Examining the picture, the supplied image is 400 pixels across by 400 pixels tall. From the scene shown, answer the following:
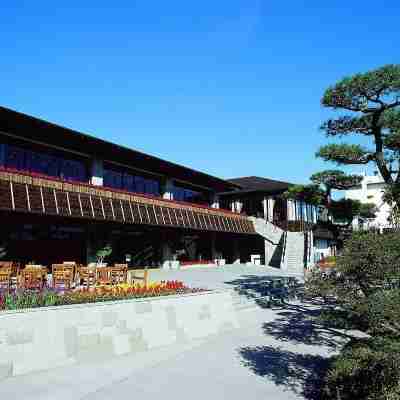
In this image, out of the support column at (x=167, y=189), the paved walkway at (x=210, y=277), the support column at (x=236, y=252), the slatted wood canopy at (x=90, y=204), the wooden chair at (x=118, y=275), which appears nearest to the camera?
the wooden chair at (x=118, y=275)

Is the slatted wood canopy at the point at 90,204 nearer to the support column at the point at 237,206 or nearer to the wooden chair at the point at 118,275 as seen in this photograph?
the wooden chair at the point at 118,275

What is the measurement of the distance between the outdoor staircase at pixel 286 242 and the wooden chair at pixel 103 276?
2001 cm

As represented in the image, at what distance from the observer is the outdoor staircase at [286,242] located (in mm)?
31547

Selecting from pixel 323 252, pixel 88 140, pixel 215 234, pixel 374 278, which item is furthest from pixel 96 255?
pixel 323 252

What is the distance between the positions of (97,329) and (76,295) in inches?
58.5

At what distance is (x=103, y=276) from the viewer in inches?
519

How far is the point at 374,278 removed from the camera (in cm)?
565

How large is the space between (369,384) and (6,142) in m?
19.0

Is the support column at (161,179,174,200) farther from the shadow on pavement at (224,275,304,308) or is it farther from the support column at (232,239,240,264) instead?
the shadow on pavement at (224,275,304,308)

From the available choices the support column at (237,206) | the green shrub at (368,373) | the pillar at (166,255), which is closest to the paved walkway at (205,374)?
the green shrub at (368,373)

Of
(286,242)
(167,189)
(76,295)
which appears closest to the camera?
(76,295)

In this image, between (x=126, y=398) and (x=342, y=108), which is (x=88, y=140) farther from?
(x=126, y=398)

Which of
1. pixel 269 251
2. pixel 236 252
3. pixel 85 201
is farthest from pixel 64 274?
pixel 236 252

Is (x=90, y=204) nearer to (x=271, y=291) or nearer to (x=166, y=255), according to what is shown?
(x=271, y=291)
